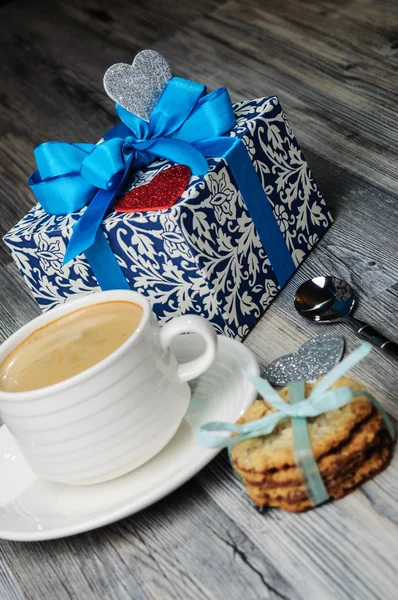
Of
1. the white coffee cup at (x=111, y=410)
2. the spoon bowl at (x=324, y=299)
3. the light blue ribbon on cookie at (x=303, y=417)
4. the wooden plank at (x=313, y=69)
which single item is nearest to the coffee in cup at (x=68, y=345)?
the white coffee cup at (x=111, y=410)

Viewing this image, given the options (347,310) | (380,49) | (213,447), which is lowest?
(380,49)

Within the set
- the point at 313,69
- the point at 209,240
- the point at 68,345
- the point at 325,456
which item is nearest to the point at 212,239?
the point at 209,240

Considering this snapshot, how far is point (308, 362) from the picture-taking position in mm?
863

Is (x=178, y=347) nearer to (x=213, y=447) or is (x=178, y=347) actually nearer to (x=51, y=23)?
(x=213, y=447)

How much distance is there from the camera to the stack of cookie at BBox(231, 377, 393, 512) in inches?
26.1

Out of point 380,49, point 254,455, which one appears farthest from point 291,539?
point 380,49

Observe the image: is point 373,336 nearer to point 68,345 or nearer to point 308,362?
point 308,362

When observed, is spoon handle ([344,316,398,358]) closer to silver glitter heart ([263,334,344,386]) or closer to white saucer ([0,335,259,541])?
silver glitter heart ([263,334,344,386])

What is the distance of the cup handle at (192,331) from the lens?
2.43 ft

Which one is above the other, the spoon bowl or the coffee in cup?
the coffee in cup

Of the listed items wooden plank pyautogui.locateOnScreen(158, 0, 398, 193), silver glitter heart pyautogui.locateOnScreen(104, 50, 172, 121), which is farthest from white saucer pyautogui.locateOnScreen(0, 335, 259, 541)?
wooden plank pyautogui.locateOnScreen(158, 0, 398, 193)

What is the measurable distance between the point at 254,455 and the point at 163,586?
0.48 ft

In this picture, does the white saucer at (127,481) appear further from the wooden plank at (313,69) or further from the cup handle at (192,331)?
the wooden plank at (313,69)

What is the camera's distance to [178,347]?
2.93 ft
